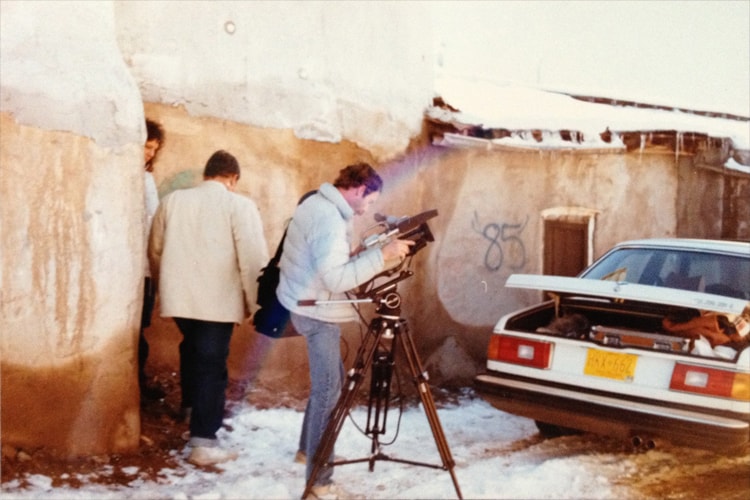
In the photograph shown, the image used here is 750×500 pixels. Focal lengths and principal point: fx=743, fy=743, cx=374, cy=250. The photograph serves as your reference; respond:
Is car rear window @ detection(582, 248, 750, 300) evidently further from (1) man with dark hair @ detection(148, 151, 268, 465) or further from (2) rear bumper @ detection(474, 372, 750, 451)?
(1) man with dark hair @ detection(148, 151, 268, 465)

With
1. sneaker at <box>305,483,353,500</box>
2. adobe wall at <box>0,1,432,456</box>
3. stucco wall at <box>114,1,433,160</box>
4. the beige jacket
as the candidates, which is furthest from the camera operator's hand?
stucco wall at <box>114,1,433,160</box>

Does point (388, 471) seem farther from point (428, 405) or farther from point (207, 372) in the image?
point (207, 372)

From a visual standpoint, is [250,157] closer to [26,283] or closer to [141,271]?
[141,271]

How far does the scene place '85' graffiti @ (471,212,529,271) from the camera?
8.11 m

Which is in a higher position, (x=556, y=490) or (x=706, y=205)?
(x=706, y=205)

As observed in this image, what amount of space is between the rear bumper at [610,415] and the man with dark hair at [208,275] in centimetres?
180

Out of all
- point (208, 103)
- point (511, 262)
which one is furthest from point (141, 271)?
point (511, 262)

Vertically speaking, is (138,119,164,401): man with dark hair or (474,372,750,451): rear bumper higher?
Answer: (138,119,164,401): man with dark hair

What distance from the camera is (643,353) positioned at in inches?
181

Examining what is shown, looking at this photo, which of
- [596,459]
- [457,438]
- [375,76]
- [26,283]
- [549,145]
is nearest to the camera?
[26,283]

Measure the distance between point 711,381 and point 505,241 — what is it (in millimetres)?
3896

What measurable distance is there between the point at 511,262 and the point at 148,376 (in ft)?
13.4

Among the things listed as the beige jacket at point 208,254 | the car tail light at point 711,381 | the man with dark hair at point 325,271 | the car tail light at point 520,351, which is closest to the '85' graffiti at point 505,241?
the car tail light at point 520,351

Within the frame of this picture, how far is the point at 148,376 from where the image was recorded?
584cm
